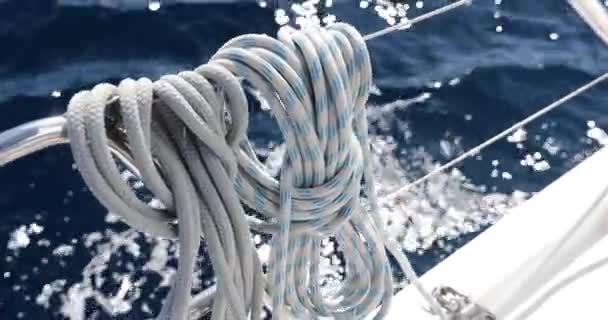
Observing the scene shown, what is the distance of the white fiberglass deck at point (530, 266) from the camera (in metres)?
1.24

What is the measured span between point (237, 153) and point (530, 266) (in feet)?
2.25

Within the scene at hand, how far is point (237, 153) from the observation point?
82cm

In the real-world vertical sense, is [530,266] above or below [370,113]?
above

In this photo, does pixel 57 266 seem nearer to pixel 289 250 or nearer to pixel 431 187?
pixel 431 187

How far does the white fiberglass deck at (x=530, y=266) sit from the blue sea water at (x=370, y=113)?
0.74m

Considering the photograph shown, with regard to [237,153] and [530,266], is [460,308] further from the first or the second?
[237,153]

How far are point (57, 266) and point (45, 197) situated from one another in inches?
10.7

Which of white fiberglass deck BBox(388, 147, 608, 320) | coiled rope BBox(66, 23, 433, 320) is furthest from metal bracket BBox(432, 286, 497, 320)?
coiled rope BBox(66, 23, 433, 320)

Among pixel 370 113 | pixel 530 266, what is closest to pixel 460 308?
pixel 530 266

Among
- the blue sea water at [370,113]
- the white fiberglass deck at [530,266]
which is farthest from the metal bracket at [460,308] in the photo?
the blue sea water at [370,113]

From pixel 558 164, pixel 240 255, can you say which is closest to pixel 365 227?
pixel 240 255

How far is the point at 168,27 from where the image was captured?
2.98 metres

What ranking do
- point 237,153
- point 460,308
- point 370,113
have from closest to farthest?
point 237,153, point 460,308, point 370,113

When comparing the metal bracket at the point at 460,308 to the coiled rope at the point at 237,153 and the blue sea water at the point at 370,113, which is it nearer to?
Answer: the coiled rope at the point at 237,153
